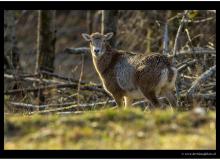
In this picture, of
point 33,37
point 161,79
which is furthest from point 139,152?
point 33,37

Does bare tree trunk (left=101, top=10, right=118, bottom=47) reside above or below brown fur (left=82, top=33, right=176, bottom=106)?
above

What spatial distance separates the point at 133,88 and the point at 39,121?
3444 millimetres

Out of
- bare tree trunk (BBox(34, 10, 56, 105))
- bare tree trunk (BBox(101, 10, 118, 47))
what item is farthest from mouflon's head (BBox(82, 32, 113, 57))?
bare tree trunk (BBox(34, 10, 56, 105))

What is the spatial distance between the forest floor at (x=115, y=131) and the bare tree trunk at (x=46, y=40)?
28.7 ft

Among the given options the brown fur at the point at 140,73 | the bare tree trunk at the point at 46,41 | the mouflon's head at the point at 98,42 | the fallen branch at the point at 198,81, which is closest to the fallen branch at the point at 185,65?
the fallen branch at the point at 198,81

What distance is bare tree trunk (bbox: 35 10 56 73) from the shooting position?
17.2 meters

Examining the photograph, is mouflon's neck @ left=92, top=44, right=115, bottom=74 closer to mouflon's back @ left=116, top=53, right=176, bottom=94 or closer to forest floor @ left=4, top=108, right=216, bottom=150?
mouflon's back @ left=116, top=53, right=176, bottom=94

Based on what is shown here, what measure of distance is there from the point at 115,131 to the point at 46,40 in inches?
385

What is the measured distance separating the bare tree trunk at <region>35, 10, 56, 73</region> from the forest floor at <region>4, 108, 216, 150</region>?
8.75m

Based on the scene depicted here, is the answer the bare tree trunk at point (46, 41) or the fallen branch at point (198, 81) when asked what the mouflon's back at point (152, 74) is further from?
the bare tree trunk at point (46, 41)

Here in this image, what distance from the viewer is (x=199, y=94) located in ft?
43.2

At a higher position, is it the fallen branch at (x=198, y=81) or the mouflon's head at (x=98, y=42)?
the mouflon's head at (x=98, y=42)

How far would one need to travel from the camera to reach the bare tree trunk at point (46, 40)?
17.2m

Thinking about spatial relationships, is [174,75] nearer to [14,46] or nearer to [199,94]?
[199,94]
